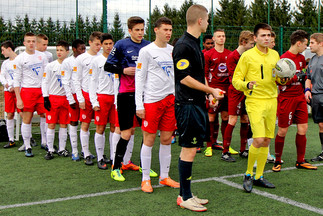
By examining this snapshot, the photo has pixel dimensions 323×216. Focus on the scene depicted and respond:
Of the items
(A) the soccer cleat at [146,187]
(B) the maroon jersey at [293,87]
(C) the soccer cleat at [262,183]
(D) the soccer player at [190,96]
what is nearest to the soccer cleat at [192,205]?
(D) the soccer player at [190,96]

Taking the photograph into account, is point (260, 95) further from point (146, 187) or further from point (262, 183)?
point (146, 187)

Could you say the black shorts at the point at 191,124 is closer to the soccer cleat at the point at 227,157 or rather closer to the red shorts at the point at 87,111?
the soccer cleat at the point at 227,157

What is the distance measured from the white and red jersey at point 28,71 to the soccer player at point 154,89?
3399 millimetres

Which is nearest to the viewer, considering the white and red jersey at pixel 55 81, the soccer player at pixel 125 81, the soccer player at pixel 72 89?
the soccer player at pixel 125 81

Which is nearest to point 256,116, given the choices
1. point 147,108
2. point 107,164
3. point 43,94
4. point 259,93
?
point 259,93

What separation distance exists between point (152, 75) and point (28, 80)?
11.8 feet

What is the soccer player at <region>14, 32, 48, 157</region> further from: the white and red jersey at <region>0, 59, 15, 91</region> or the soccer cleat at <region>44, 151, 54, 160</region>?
the white and red jersey at <region>0, 59, 15, 91</region>

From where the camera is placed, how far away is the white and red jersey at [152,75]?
479 cm

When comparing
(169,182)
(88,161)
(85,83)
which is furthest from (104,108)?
(169,182)

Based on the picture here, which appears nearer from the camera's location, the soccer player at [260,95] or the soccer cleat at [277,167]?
the soccer player at [260,95]

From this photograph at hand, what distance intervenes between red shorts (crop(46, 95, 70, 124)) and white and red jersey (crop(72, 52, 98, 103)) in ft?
2.45

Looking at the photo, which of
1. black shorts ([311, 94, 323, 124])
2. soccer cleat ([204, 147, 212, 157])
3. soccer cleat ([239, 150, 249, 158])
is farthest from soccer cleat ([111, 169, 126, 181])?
black shorts ([311, 94, 323, 124])

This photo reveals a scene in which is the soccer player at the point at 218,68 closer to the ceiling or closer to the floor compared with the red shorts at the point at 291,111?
closer to the ceiling

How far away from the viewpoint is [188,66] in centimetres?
394
